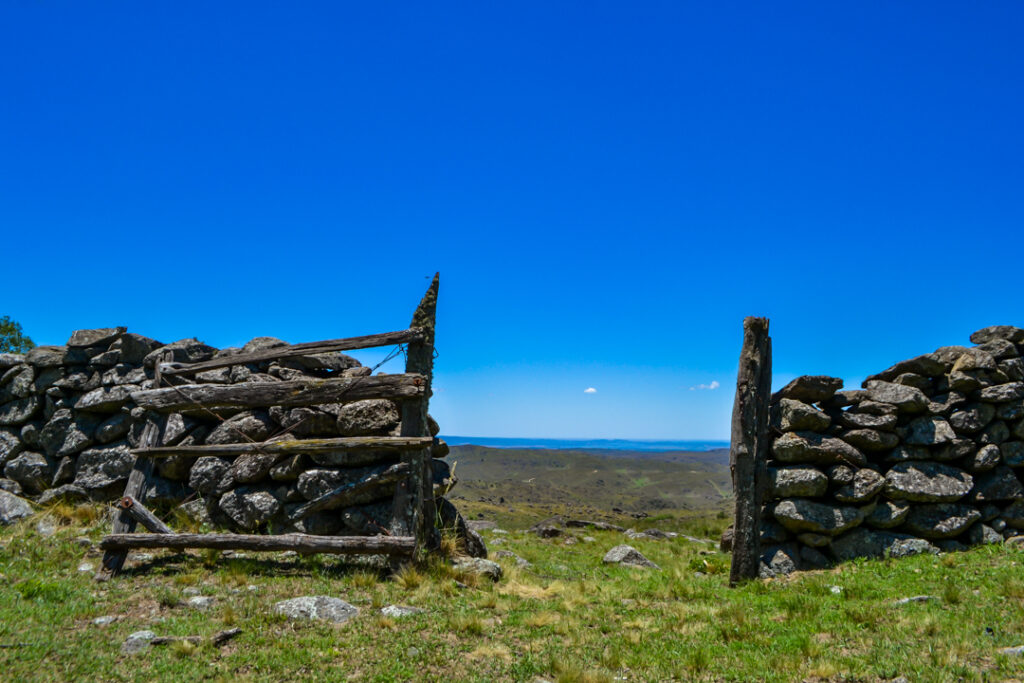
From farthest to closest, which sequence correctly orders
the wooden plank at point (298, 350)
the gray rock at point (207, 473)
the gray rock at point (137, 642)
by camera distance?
the gray rock at point (207, 473) → the wooden plank at point (298, 350) → the gray rock at point (137, 642)

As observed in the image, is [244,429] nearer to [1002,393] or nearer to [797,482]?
[797,482]

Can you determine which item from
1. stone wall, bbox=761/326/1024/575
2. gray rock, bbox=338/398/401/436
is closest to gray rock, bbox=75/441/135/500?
gray rock, bbox=338/398/401/436

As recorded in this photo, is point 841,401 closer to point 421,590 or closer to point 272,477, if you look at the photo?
point 421,590

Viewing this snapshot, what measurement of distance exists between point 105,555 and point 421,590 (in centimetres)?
548

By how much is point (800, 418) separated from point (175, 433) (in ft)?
42.7

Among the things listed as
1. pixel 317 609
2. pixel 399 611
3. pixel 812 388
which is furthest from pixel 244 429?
pixel 812 388

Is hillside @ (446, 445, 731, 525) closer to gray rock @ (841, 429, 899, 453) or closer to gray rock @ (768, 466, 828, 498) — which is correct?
gray rock @ (841, 429, 899, 453)

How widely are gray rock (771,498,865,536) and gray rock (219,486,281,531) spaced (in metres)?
9.97

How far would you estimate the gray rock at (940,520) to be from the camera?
11.3 m

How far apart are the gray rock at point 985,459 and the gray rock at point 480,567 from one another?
32.1 ft

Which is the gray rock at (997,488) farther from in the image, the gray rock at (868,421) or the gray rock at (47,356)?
the gray rock at (47,356)

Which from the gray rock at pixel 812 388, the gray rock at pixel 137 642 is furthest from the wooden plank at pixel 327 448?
the gray rock at pixel 812 388

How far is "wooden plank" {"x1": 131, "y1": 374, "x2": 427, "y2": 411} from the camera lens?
1077cm

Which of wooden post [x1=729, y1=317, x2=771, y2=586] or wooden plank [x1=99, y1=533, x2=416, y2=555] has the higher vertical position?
wooden post [x1=729, y1=317, x2=771, y2=586]
